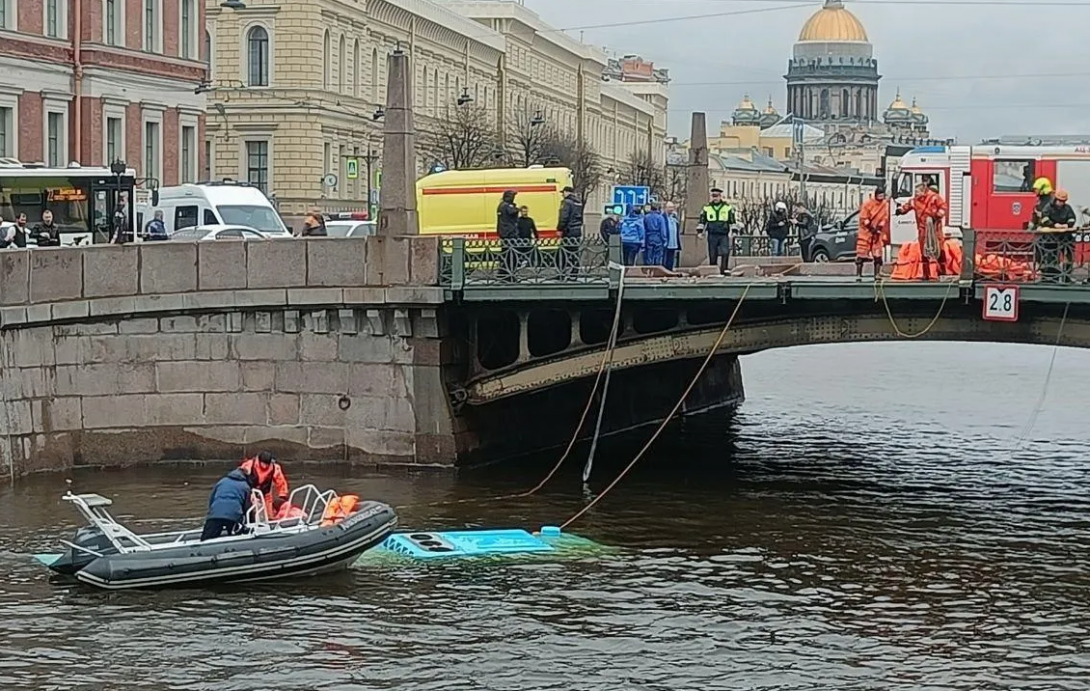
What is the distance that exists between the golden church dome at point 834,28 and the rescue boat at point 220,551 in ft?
568

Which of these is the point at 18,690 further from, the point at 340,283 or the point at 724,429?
the point at 724,429

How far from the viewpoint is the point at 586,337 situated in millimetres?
33594

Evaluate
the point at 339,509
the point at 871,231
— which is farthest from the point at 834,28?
the point at 339,509

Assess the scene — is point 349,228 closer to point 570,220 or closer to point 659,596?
point 570,220

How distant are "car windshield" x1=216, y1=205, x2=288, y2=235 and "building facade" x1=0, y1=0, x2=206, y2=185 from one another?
26.0 feet

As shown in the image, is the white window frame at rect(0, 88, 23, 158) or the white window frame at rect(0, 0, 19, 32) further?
the white window frame at rect(0, 88, 23, 158)

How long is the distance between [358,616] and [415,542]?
11.0ft

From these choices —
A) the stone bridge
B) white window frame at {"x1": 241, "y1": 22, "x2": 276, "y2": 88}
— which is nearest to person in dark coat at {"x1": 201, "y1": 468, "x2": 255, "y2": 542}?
the stone bridge

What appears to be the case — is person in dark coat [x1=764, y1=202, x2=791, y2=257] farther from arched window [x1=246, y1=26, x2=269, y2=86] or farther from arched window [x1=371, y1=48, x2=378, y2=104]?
arched window [x1=371, y1=48, x2=378, y2=104]

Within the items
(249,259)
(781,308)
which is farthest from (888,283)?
(249,259)

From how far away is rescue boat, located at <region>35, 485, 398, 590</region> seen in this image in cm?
2228

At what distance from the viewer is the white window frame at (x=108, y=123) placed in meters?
53.5

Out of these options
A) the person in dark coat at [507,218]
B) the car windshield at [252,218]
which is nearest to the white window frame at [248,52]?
the car windshield at [252,218]

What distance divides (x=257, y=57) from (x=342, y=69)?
4072mm
